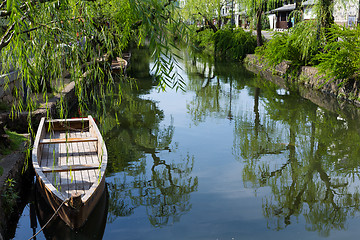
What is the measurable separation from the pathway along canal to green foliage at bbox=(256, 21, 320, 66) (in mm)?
2306

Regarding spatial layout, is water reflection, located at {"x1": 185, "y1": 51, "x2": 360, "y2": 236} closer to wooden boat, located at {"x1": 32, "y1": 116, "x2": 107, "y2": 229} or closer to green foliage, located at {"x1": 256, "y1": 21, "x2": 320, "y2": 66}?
green foliage, located at {"x1": 256, "y1": 21, "x2": 320, "y2": 66}

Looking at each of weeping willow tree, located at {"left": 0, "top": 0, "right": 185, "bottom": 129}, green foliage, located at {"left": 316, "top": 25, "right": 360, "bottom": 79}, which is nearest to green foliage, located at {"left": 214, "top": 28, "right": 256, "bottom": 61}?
green foliage, located at {"left": 316, "top": 25, "right": 360, "bottom": 79}

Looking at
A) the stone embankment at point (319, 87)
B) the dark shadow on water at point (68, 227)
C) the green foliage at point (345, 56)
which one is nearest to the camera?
the dark shadow on water at point (68, 227)

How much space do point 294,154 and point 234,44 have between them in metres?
15.8

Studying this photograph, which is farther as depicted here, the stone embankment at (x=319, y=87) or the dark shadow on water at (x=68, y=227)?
the stone embankment at (x=319, y=87)

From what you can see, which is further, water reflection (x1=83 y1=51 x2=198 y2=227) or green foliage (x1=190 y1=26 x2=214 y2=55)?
green foliage (x1=190 y1=26 x2=214 y2=55)

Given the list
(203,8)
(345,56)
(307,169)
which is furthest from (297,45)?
(203,8)

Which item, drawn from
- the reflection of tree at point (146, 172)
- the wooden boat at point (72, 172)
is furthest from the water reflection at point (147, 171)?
the wooden boat at point (72, 172)

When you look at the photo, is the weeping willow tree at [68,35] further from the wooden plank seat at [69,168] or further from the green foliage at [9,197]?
the wooden plank seat at [69,168]

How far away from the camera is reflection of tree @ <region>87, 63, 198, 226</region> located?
600 cm

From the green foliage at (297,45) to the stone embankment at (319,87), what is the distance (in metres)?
0.42

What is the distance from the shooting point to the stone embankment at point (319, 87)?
39.0 ft

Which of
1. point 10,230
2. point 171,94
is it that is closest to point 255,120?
point 171,94

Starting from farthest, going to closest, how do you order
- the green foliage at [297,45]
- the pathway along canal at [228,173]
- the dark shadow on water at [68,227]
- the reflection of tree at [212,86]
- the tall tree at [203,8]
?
1. the tall tree at [203,8]
2. the green foliage at [297,45]
3. the reflection of tree at [212,86]
4. the pathway along canal at [228,173]
5. the dark shadow on water at [68,227]
